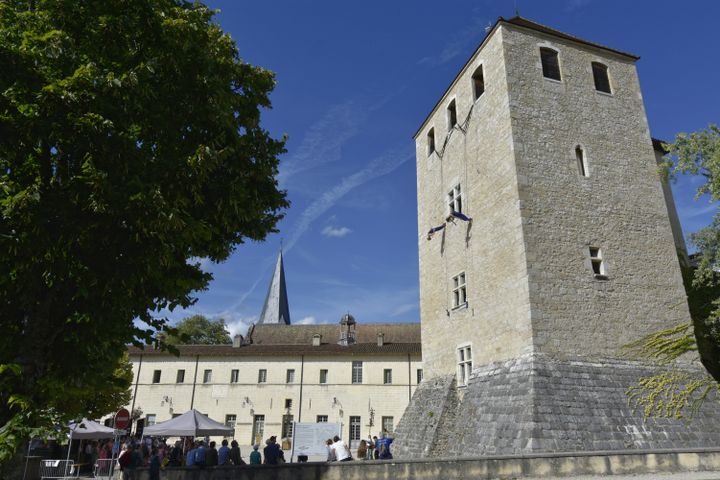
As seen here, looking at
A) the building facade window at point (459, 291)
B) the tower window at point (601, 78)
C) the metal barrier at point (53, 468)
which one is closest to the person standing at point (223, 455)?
the metal barrier at point (53, 468)

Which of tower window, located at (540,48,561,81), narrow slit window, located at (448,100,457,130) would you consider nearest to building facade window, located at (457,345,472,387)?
narrow slit window, located at (448,100,457,130)

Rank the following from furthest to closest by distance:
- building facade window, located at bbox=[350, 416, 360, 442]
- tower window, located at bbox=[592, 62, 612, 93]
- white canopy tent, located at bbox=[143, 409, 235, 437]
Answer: building facade window, located at bbox=[350, 416, 360, 442] < tower window, located at bbox=[592, 62, 612, 93] < white canopy tent, located at bbox=[143, 409, 235, 437]

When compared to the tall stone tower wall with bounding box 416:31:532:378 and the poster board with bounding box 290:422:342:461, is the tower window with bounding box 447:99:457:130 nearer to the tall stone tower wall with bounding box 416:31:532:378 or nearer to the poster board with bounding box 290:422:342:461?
the tall stone tower wall with bounding box 416:31:532:378

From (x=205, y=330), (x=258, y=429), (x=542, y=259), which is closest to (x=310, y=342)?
(x=258, y=429)

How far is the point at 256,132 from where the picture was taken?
350 inches

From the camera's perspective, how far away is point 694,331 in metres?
14.5

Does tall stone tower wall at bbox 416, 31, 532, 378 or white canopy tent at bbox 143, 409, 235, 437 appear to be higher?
tall stone tower wall at bbox 416, 31, 532, 378

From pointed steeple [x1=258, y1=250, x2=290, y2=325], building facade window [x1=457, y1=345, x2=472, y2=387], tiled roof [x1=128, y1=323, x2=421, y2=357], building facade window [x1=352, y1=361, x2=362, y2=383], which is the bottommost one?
building facade window [x1=457, y1=345, x2=472, y2=387]

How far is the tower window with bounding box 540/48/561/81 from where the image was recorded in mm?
16516

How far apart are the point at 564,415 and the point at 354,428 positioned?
26.2 m

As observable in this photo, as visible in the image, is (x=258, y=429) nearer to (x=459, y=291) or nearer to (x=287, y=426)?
(x=287, y=426)

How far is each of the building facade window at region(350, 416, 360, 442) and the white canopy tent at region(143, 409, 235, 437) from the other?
2015 centimetres

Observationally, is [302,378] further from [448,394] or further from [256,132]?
[256,132]

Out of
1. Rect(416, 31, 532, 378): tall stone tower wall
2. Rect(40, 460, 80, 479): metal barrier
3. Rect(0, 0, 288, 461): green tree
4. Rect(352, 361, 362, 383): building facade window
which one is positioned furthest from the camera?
Rect(352, 361, 362, 383): building facade window
